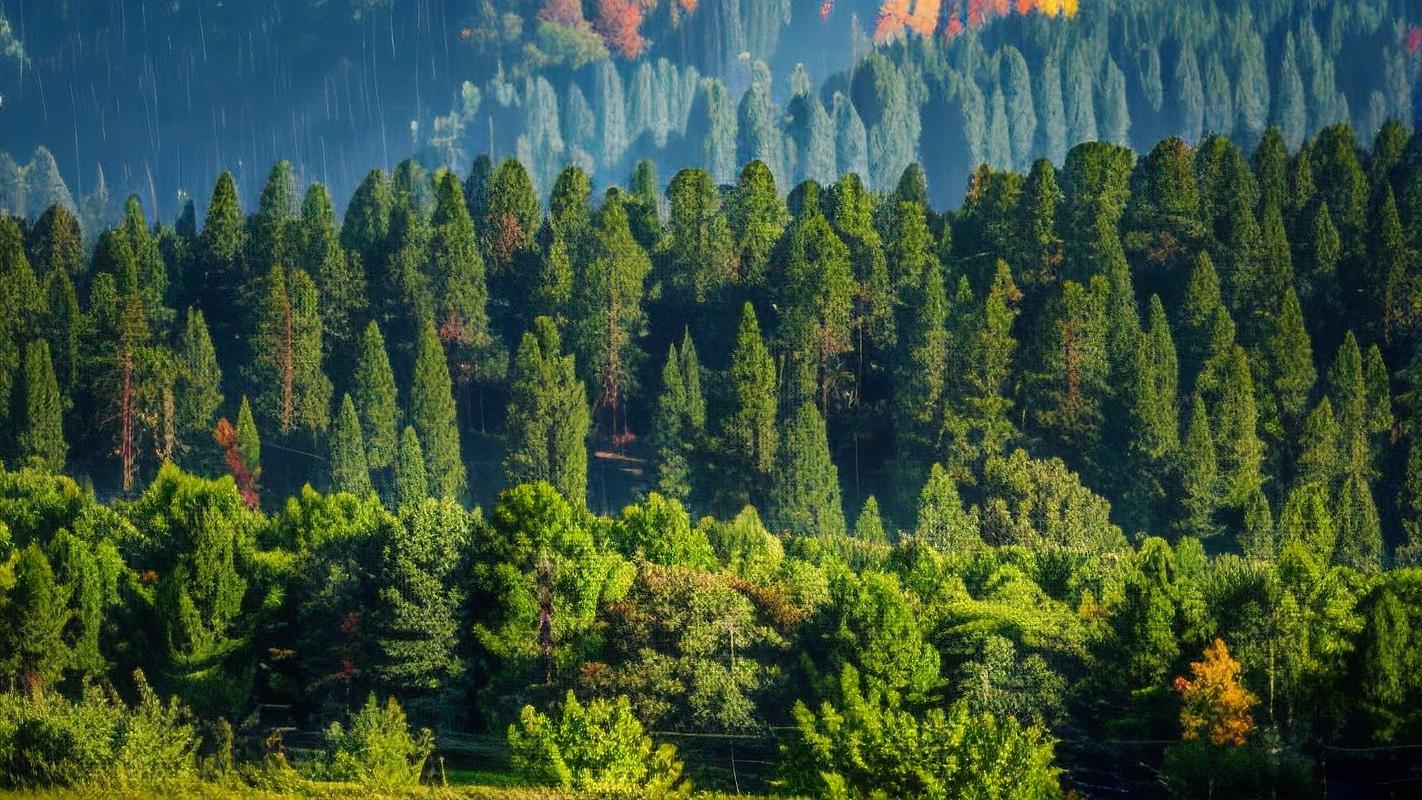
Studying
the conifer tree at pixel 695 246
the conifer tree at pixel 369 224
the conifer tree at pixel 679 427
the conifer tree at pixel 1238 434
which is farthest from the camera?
the conifer tree at pixel 369 224

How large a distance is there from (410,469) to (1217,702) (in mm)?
49321

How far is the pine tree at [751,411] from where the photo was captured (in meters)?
93.8

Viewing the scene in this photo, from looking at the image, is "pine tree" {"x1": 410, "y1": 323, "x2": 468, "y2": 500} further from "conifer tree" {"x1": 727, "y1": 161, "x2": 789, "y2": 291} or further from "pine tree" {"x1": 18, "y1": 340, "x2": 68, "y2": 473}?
"pine tree" {"x1": 18, "y1": 340, "x2": 68, "y2": 473}

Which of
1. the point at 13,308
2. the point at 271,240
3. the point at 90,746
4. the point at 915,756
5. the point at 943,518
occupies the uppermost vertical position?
the point at 271,240

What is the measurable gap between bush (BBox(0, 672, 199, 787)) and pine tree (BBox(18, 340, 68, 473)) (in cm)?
4589

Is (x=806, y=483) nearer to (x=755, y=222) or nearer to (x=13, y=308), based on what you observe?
(x=755, y=222)

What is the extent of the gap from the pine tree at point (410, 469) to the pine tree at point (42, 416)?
16370 mm

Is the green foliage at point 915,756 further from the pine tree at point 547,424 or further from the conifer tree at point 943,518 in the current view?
the pine tree at point 547,424

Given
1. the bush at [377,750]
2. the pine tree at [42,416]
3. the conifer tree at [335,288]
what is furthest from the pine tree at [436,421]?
the bush at [377,750]

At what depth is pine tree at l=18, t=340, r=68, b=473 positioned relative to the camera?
9819 centimetres

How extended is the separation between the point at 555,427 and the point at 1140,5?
9627 centimetres

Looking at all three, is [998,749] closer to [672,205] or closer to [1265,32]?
[672,205]

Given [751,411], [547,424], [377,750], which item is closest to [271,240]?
[547,424]

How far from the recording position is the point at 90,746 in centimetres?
4991
